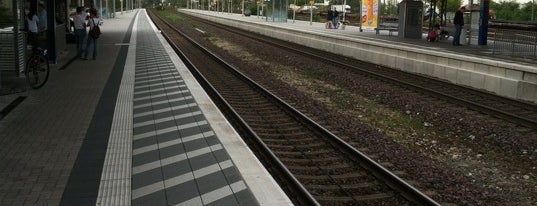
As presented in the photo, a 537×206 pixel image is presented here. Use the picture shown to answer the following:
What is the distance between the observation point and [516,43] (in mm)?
18812

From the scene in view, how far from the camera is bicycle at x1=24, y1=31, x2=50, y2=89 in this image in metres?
12.7

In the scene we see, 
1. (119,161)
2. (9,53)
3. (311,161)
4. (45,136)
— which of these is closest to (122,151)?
(119,161)

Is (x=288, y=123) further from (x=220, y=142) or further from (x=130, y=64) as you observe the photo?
(x=130, y=64)

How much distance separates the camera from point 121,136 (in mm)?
8242

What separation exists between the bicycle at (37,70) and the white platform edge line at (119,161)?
231 cm

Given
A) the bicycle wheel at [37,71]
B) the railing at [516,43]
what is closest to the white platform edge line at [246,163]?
the bicycle wheel at [37,71]

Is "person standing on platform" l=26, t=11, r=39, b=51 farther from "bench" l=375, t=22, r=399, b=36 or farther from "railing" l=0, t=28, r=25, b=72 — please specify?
"bench" l=375, t=22, r=399, b=36

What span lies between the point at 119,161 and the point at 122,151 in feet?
1.67

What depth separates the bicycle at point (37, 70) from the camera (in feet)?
41.7

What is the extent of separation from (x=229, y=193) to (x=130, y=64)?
1369 cm

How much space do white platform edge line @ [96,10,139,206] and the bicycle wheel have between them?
2.31 metres

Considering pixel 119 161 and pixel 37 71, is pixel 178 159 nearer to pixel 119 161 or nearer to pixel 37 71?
pixel 119 161

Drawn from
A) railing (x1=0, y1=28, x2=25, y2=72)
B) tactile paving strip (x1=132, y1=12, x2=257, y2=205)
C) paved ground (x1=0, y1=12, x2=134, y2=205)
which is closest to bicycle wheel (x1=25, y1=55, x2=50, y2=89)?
paved ground (x1=0, y1=12, x2=134, y2=205)

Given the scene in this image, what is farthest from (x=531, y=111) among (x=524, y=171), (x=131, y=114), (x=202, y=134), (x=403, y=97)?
(x=131, y=114)
